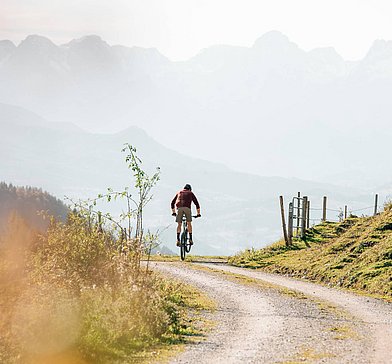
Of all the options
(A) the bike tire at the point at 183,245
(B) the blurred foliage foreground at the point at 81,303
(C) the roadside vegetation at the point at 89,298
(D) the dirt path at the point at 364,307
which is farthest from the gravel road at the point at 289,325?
(A) the bike tire at the point at 183,245

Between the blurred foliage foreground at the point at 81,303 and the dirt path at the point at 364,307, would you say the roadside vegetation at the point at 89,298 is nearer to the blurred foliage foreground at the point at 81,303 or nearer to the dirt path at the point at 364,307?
the blurred foliage foreground at the point at 81,303

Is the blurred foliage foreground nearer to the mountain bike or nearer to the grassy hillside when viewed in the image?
the grassy hillside

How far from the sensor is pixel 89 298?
18453mm

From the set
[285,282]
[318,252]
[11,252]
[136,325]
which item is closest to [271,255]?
[318,252]

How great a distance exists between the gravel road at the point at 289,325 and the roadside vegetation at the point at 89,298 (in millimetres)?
982

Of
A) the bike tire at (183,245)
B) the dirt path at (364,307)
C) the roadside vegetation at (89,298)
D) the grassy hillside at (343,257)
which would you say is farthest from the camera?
the bike tire at (183,245)

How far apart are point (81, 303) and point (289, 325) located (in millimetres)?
5177

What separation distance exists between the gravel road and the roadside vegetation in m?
0.98

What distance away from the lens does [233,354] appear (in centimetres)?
1489

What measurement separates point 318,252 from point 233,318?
17.0 m

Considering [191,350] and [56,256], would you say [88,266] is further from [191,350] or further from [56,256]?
[191,350]

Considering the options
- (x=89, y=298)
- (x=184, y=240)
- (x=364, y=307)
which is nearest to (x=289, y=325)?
(x=89, y=298)

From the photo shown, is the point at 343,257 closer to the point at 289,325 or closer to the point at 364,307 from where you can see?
the point at 364,307

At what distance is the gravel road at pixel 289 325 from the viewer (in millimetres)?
14891
